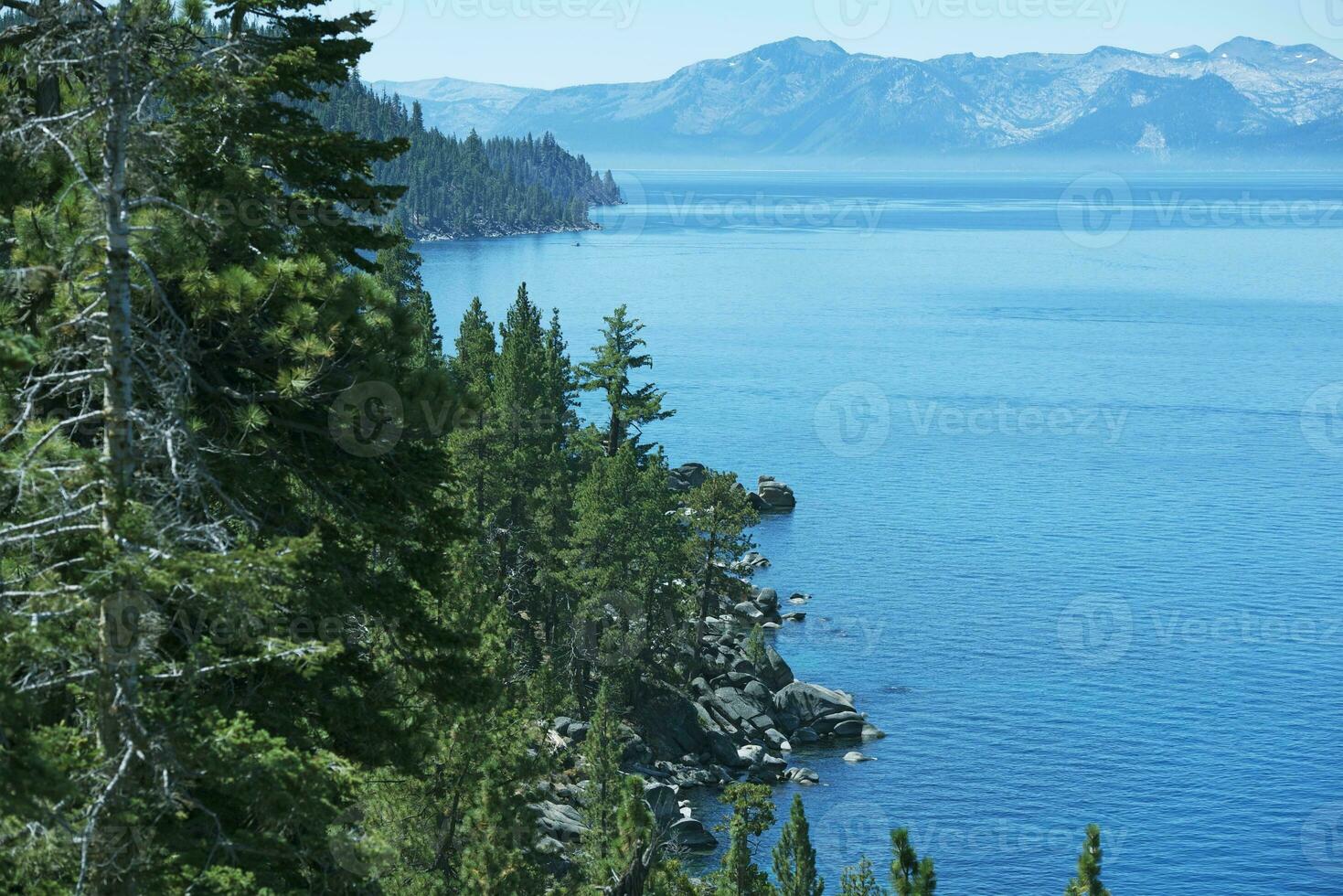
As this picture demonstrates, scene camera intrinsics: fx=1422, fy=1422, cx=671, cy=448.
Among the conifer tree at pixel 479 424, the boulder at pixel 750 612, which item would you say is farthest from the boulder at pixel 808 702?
the conifer tree at pixel 479 424

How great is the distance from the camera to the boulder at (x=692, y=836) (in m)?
51.3

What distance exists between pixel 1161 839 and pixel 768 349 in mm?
108127

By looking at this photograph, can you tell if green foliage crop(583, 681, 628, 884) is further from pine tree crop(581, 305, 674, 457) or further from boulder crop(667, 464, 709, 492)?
boulder crop(667, 464, 709, 492)

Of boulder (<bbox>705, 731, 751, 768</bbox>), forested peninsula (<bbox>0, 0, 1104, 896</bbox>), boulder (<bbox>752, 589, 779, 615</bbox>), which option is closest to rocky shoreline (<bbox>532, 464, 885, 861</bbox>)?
boulder (<bbox>705, 731, 751, 768</bbox>)

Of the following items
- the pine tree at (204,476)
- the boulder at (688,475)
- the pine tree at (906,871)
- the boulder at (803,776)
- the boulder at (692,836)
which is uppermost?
the pine tree at (204,476)

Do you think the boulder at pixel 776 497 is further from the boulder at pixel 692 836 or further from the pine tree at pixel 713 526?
the boulder at pixel 692 836

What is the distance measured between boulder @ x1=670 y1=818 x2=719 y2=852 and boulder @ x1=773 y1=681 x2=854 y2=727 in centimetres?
1282

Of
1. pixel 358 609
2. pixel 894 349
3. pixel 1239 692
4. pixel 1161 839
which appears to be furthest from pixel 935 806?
pixel 894 349

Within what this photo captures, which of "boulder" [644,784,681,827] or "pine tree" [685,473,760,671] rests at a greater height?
"pine tree" [685,473,760,671]
